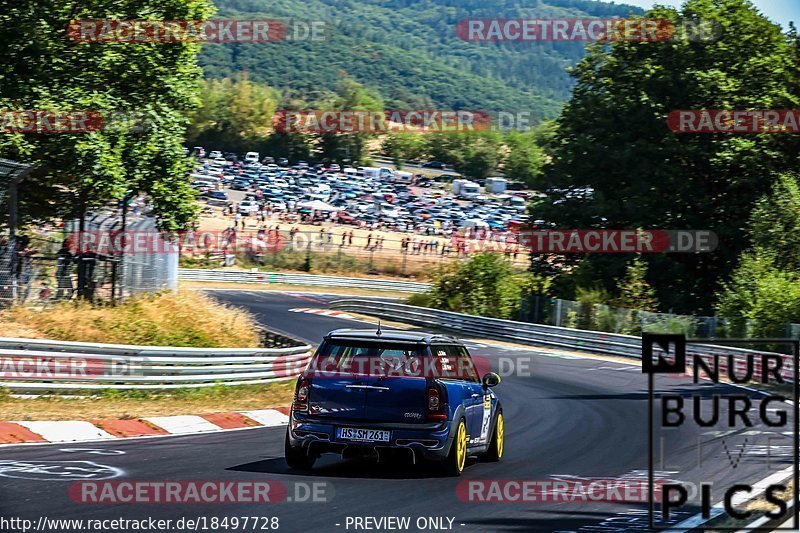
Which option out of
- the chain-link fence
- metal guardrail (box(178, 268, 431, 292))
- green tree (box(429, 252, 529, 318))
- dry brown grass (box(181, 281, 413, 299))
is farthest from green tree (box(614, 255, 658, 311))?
dry brown grass (box(181, 281, 413, 299))

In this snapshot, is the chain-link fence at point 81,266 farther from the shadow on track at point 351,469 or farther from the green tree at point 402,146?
the green tree at point 402,146

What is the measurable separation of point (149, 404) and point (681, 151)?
31.6 meters

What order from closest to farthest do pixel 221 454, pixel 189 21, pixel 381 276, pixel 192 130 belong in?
pixel 221 454 < pixel 189 21 < pixel 381 276 < pixel 192 130

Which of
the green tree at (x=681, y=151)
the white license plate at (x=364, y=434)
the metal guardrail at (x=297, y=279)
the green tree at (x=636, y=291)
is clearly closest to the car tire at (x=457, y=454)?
the white license plate at (x=364, y=434)

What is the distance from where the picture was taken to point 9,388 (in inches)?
642

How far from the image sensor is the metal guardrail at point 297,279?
200ft

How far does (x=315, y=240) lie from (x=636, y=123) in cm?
3315

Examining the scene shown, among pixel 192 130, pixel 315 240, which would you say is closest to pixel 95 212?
pixel 315 240

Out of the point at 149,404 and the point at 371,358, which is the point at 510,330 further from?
the point at 371,358

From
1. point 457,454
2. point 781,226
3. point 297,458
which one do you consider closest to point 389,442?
point 457,454

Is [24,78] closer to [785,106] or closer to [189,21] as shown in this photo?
[189,21]

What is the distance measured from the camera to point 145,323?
897 inches

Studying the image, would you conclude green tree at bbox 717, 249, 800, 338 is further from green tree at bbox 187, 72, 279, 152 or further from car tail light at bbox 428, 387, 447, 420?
green tree at bbox 187, 72, 279, 152

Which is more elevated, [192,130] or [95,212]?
[192,130]
